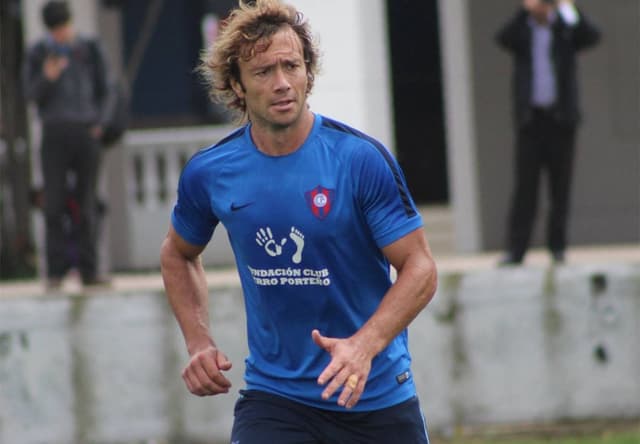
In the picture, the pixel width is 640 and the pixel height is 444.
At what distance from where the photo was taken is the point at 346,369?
197 inches

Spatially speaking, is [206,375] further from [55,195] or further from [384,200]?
[55,195]

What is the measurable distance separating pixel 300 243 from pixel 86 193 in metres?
6.79

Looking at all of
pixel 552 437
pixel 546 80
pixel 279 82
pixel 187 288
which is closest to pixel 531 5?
pixel 546 80

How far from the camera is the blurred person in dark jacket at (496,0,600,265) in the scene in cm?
1150

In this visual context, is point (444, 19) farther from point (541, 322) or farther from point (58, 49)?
point (541, 322)

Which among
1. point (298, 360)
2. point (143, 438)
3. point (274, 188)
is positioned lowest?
point (143, 438)

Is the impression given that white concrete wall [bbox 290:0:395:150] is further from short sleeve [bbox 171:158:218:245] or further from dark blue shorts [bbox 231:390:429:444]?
dark blue shorts [bbox 231:390:429:444]

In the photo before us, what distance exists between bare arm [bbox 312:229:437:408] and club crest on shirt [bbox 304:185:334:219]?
21 cm

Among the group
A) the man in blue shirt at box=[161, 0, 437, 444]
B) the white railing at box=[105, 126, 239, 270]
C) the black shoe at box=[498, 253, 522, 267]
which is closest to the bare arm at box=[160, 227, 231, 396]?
the man in blue shirt at box=[161, 0, 437, 444]

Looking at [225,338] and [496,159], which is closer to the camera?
[225,338]

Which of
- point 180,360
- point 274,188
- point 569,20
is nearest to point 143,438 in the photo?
point 180,360

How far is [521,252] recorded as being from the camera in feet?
38.9

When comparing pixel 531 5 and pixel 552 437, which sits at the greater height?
pixel 531 5

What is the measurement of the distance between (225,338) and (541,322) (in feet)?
5.66
